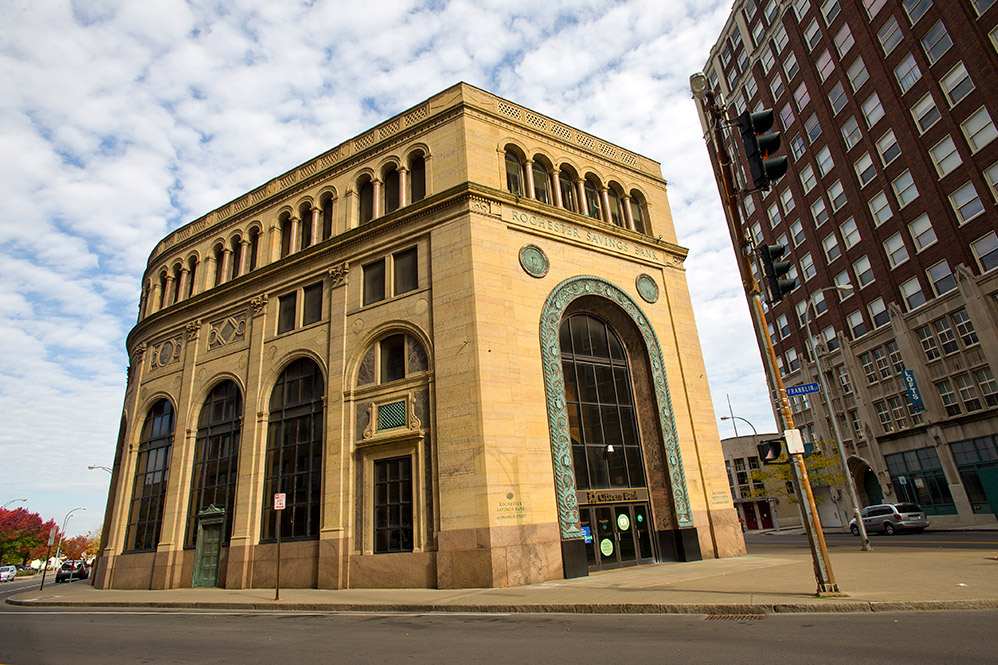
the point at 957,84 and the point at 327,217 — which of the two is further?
the point at 957,84

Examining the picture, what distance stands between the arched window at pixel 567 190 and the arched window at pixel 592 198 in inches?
29.1

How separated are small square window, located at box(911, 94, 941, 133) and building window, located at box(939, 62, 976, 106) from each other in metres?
0.96

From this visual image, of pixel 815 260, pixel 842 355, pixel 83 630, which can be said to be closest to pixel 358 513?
pixel 83 630

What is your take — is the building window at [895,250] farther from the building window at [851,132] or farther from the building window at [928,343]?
the building window at [851,132]

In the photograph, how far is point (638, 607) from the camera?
1049cm

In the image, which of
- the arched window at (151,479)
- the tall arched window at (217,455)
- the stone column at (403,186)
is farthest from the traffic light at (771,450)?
the arched window at (151,479)

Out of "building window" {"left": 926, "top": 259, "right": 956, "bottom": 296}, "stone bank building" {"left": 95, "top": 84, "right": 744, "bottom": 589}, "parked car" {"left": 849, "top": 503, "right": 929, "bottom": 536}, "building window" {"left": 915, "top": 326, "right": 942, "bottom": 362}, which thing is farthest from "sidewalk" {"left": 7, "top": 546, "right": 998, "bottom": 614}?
"building window" {"left": 926, "top": 259, "right": 956, "bottom": 296}

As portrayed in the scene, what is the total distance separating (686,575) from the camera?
1516cm

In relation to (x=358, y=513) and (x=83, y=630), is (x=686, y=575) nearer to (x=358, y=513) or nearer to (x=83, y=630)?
(x=358, y=513)

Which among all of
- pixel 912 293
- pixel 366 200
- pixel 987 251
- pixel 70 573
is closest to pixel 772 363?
pixel 366 200

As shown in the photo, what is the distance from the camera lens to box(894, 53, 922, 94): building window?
120 ft

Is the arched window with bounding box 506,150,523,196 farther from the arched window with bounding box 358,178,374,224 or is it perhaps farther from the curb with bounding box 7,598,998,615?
the curb with bounding box 7,598,998,615

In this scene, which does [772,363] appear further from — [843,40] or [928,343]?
[843,40]

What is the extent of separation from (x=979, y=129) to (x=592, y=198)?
26276mm
